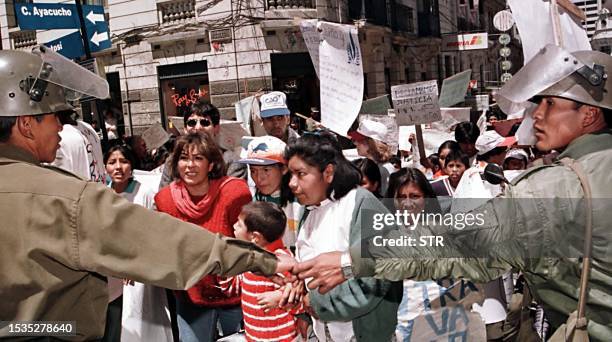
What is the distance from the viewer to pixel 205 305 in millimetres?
3863

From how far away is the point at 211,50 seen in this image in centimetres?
1570

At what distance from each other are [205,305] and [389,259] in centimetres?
190

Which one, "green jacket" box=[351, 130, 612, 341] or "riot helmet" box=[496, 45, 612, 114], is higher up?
"riot helmet" box=[496, 45, 612, 114]

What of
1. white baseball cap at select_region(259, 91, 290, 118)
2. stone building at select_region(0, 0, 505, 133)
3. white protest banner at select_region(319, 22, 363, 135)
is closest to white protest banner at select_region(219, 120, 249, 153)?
white baseball cap at select_region(259, 91, 290, 118)

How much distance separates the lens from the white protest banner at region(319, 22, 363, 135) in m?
4.73

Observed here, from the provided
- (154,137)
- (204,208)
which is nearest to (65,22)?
(154,137)

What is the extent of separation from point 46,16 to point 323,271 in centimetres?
735

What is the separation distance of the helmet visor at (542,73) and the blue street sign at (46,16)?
301 inches

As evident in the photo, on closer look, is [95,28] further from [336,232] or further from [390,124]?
[336,232]

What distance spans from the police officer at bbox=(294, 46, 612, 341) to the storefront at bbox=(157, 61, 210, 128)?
1452 cm

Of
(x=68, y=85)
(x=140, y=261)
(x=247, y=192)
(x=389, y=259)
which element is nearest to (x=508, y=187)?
(x=389, y=259)

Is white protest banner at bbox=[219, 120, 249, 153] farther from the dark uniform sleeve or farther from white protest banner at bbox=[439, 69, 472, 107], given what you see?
the dark uniform sleeve

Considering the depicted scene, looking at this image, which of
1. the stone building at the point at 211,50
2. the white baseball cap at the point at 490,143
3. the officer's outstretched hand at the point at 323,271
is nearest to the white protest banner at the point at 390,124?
the white baseball cap at the point at 490,143

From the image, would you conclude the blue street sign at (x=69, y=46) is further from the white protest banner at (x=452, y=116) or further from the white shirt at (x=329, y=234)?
the white shirt at (x=329, y=234)
